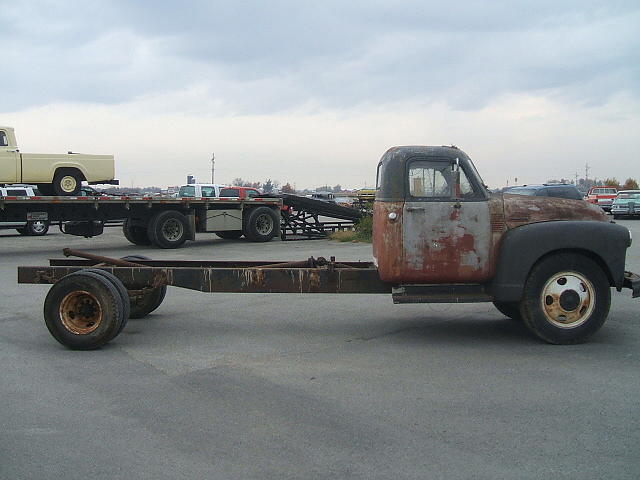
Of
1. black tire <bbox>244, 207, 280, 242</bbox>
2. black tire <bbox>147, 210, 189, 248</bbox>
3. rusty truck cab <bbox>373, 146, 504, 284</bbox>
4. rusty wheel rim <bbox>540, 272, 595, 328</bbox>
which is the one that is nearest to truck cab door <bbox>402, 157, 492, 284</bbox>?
rusty truck cab <bbox>373, 146, 504, 284</bbox>

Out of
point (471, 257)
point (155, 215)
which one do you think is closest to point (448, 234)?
point (471, 257)

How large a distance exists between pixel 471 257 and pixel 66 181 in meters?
16.8

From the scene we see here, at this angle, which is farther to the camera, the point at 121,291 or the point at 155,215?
the point at 155,215

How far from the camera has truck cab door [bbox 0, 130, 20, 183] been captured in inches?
776

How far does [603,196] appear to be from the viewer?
4175 cm

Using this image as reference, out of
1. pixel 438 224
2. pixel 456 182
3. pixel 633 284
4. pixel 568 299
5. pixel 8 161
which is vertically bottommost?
pixel 568 299

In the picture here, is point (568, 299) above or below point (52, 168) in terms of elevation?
below

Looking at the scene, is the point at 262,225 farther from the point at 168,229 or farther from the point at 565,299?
the point at 565,299

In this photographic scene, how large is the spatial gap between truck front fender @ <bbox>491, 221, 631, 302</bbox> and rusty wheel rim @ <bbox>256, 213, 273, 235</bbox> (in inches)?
631

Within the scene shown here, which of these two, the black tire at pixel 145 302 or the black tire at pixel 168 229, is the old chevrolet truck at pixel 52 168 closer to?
the black tire at pixel 168 229

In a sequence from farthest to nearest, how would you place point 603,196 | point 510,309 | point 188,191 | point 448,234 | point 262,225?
point 603,196 < point 188,191 < point 262,225 < point 510,309 < point 448,234

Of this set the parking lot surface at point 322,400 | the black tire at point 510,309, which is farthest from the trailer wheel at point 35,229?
the black tire at point 510,309

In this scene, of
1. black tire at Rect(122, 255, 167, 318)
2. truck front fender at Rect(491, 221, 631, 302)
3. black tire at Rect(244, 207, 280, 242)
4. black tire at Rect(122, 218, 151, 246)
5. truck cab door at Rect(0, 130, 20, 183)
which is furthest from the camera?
black tire at Rect(244, 207, 280, 242)

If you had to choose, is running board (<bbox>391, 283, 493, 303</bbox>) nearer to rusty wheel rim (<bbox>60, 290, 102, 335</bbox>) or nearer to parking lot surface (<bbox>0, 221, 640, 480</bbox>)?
parking lot surface (<bbox>0, 221, 640, 480</bbox>)
